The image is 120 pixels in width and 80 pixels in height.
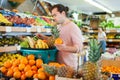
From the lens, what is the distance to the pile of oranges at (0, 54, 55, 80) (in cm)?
236

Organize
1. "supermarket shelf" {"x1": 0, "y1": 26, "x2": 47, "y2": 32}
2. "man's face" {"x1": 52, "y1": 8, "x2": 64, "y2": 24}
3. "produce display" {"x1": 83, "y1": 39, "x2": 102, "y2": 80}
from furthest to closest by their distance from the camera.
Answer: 1. "supermarket shelf" {"x1": 0, "y1": 26, "x2": 47, "y2": 32}
2. "man's face" {"x1": 52, "y1": 8, "x2": 64, "y2": 24}
3. "produce display" {"x1": 83, "y1": 39, "x2": 102, "y2": 80}

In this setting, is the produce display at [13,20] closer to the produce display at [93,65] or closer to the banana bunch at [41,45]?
the banana bunch at [41,45]

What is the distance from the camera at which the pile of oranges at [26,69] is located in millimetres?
2355

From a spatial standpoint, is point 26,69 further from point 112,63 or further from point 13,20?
point 13,20

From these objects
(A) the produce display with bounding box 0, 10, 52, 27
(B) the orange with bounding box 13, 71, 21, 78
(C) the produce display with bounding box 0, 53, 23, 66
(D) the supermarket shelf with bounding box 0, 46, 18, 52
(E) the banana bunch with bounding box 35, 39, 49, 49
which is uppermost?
(A) the produce display with bounding box 0, 10, 52, 27

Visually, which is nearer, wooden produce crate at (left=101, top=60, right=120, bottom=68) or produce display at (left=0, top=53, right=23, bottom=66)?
wooden produce crate at (left=101, top=60, right=120, bottom=68)

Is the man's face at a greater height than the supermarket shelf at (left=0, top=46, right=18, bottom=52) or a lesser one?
greater

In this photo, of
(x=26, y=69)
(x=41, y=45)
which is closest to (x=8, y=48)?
(x=41, y=45)

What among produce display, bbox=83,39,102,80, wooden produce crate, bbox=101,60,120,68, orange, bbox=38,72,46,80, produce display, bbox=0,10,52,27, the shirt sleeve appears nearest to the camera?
produce display, bbox=83,39,102,80

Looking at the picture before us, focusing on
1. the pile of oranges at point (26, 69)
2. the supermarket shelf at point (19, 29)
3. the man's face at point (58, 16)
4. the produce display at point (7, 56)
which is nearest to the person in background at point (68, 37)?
the man's face at point (58, 16)

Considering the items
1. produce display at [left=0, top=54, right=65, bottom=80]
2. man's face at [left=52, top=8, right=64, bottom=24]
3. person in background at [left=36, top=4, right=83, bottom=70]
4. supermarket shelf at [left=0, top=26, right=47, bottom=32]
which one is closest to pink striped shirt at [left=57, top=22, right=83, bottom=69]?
person in background at [left=36, top=4, right=83, bottom=70]

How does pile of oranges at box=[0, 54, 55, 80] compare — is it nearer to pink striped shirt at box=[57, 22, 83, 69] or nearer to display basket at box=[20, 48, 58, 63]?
display basket at box=[20, 48, 58, 63]

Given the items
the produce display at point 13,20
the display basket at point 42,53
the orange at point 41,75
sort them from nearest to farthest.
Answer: the orange at point 41,75 < the display basket at point 42,53 < the produce display at point 13,20

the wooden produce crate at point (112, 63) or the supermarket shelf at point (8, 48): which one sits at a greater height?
the supermarket shelf at point (8, 48)
